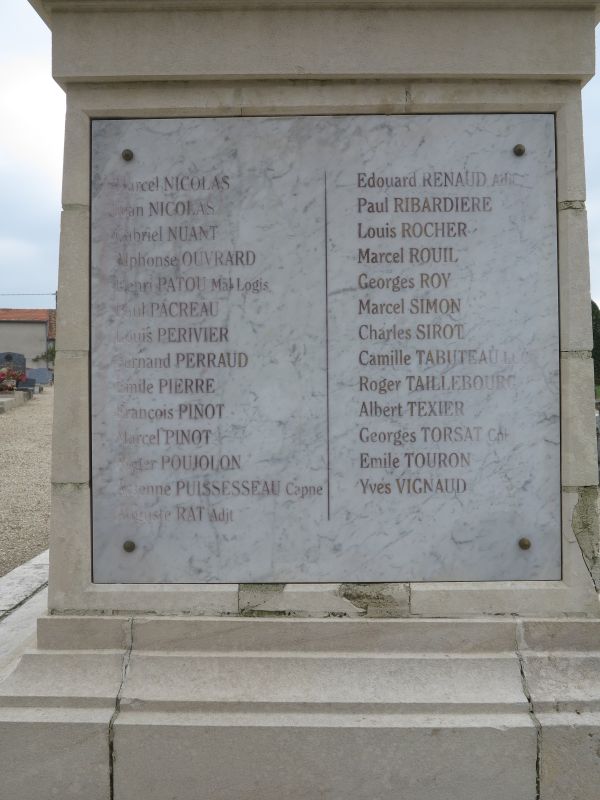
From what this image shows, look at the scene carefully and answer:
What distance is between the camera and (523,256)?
2957 millimetres

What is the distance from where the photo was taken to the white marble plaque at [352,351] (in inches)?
116

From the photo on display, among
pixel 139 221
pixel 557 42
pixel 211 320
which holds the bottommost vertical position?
pixel 211 320

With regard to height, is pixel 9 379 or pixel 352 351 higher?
pixel 9 379

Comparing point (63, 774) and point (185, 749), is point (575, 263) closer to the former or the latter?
point (185, 749)

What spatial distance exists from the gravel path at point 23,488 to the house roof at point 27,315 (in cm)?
3684

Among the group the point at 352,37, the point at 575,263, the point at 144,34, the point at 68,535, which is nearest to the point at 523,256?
the point at 575,263

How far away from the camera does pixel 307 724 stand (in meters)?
2.63

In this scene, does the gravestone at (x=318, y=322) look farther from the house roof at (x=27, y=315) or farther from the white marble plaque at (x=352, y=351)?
the house roof at (x=27, y=315)

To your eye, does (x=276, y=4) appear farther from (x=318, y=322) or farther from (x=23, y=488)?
(x=23, y=488)

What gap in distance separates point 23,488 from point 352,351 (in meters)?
8.40

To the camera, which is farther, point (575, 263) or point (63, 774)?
point (575, 263)

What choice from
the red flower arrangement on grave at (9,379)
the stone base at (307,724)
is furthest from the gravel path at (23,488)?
the red flower arrangement on grave at (9,379)

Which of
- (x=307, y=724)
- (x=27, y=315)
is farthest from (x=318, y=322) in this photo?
(x=27, y=315)

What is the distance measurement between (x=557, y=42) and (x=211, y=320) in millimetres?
1794
